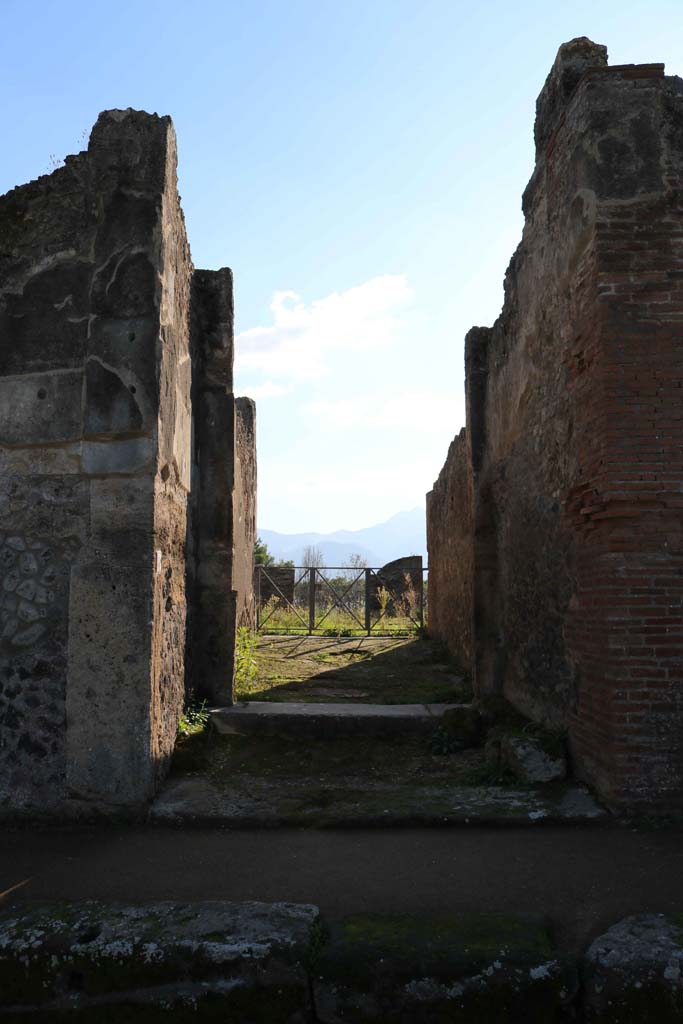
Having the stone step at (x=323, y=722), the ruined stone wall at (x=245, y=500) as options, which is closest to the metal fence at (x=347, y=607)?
the ruined stone wall at (x=245, y=500)

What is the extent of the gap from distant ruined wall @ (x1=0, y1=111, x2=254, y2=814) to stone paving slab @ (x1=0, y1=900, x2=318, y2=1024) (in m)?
1.36

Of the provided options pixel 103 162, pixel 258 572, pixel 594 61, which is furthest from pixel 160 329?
pixel 258 572

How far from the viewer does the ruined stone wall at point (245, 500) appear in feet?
29.3

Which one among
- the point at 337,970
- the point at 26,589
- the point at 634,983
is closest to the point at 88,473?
the point at 26,589

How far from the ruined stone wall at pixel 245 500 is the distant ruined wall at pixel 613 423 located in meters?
4.38

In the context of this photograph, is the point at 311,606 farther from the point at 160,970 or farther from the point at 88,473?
the point at 160,970

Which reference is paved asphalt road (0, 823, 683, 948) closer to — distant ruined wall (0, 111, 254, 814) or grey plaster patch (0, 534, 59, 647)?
distant ruined wall (0, 111, 254, 814)

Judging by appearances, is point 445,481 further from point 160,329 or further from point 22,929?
point 22,929

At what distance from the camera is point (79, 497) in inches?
175

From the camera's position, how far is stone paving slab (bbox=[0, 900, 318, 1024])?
2760mm

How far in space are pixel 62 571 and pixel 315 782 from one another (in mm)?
2017

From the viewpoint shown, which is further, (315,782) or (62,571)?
(315,782)

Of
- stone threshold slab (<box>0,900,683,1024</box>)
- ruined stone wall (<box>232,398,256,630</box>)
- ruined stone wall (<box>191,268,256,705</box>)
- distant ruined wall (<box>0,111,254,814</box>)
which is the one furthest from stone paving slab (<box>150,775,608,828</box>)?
ruined stone wall (<box>232,398,256,630</box>)

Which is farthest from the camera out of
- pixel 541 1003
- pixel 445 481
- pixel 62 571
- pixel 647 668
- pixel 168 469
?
pixel 445 481
